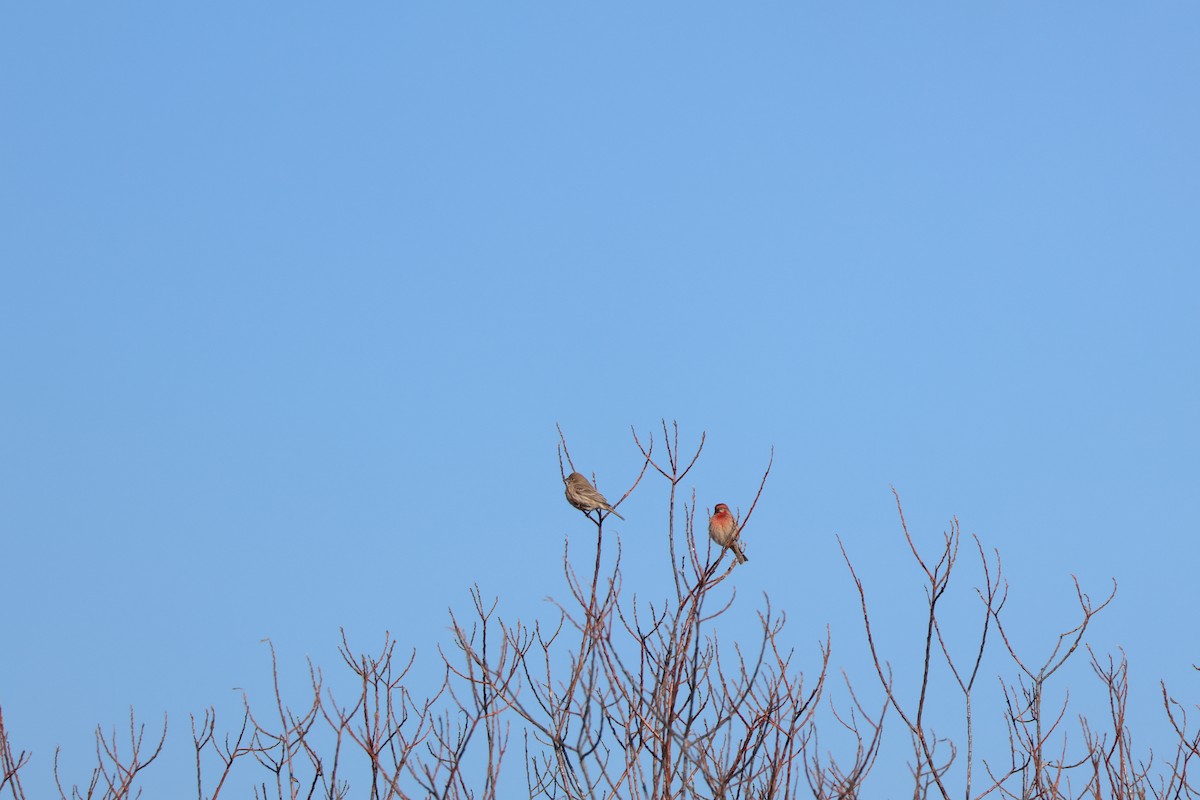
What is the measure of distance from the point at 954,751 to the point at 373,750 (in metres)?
2.77

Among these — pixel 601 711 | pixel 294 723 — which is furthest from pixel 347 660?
pixel 601 711

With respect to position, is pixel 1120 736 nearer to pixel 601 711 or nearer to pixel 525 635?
pixel 601 711

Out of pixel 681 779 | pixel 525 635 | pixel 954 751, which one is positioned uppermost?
pixel 525 635

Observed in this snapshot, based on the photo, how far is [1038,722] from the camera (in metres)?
6.80

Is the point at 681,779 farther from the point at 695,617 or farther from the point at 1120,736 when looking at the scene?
the point at 1120,736

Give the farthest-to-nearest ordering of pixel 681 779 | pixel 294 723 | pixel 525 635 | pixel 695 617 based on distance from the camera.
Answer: pixel 294 723 < pixel 525 635 < pixel 695 617 < pixel 681 779

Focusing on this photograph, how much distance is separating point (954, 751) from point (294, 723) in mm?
3820

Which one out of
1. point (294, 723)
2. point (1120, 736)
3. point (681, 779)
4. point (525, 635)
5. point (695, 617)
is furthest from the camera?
point (294, 723)

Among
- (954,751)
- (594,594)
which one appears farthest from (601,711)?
(954,751)

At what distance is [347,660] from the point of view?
24.3ft

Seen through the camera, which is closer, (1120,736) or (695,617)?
(695,617)

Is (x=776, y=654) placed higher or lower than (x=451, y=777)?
higher

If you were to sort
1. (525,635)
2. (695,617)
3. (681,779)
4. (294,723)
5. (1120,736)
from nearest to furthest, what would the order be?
(681,779) < (695,617) < (1120,736) < (525,635) < (294,723)

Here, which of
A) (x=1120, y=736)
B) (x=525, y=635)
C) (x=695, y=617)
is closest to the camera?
(x=695, y=617)
